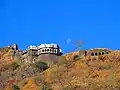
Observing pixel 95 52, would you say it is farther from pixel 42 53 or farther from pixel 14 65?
pixel 14 65

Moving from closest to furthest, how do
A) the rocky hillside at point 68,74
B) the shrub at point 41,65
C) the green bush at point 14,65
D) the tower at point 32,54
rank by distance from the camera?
the rocky hillside at point 68,74, the shrub at point 41,65, the green bush at point 14,65, the tower at point 32,54

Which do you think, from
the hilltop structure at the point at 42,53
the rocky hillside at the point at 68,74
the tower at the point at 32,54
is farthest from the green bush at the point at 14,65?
the tower at the point at 32,54

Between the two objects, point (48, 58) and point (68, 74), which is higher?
point (48, 58)

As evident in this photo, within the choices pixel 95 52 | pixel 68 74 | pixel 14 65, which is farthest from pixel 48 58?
pixel 95 52

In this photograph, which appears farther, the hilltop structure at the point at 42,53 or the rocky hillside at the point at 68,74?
the hilltop structure at the point at 42,53

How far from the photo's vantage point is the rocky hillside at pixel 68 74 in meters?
101

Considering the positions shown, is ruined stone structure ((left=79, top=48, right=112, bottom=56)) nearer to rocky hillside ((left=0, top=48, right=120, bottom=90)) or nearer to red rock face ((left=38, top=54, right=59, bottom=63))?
rocky hillside ((left=0, top=48, right=120, bottom=90))

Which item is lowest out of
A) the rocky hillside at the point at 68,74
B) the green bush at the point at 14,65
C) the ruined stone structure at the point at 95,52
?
the rocky hillside at the point at 68,74

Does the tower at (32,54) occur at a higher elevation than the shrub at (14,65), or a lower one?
higher

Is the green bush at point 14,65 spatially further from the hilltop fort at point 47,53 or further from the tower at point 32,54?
the tower at point 32,54

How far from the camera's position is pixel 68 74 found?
4284 inches

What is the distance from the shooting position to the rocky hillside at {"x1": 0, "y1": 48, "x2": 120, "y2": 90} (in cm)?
10100

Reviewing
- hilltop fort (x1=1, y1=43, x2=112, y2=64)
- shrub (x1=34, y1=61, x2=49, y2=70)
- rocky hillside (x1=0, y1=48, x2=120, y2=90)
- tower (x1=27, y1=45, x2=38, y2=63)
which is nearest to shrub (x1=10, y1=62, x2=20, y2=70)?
rocky hillside (x1=0, y1=48, x2=120, y2=90)

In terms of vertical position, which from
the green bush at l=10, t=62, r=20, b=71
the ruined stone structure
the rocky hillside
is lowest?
the rocky hillside
